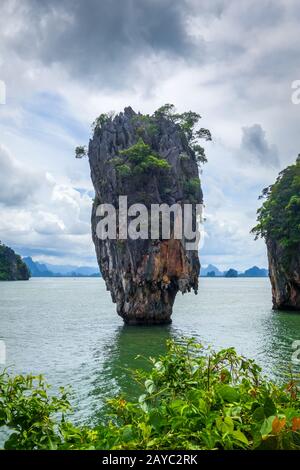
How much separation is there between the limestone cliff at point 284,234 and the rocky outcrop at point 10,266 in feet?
295

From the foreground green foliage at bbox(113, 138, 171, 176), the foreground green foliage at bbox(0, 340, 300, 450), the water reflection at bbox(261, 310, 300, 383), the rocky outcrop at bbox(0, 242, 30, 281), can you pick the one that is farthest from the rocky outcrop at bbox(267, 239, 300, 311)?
the rocky outcrop at bbox(0, 242, 30, 281)

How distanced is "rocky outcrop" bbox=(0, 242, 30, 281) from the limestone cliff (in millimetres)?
89963

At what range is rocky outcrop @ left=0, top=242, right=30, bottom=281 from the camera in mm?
112375

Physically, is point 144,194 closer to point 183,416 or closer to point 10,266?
point 183,416

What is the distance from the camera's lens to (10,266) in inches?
4774

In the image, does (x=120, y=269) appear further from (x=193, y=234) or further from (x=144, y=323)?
(x=193, y=234)

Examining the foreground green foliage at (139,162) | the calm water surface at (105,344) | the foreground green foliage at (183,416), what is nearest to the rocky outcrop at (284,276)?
the calm water surface at (105,344)

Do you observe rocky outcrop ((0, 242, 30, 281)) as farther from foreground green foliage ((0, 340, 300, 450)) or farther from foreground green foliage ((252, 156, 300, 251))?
foreground green foliage ((0, 340, 300, 450))

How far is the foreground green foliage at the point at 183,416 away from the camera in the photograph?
5.79 feet

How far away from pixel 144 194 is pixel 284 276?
56.2 feet

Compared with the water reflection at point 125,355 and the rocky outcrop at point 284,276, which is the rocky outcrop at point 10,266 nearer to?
the rocky outcrop at point 284,276

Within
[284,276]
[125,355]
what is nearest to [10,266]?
[284,276]

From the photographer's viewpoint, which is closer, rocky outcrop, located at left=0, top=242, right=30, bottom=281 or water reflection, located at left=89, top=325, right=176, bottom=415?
water reflection, located at left=89, top=325, right=176, bottom=415

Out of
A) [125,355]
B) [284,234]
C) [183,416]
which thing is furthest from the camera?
[284,234]
